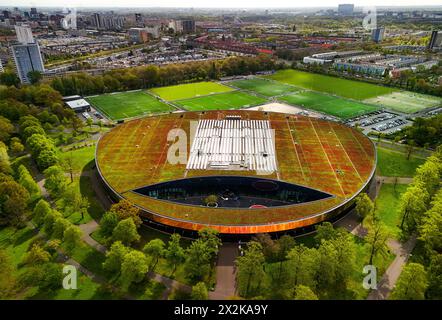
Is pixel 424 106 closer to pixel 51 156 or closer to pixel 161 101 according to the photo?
pixel 161 101

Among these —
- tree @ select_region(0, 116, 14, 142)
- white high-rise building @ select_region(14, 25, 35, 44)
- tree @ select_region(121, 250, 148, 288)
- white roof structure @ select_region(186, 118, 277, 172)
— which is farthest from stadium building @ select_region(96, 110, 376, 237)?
white high-rise building @ select_region(14, 25, 35, 44)

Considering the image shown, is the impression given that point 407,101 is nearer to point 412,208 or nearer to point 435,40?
point 412,208

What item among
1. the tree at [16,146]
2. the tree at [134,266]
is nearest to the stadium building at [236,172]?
the tree at [134,266]

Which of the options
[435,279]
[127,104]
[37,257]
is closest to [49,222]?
[37,257]

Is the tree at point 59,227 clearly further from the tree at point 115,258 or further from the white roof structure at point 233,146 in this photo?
the white roof structure at point 233,146

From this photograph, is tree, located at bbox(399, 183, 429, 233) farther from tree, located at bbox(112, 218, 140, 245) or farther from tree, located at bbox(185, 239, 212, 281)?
tree, located at bbox(112, 218, 140, 245)

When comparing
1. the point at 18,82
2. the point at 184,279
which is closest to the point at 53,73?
the point at 18,82
